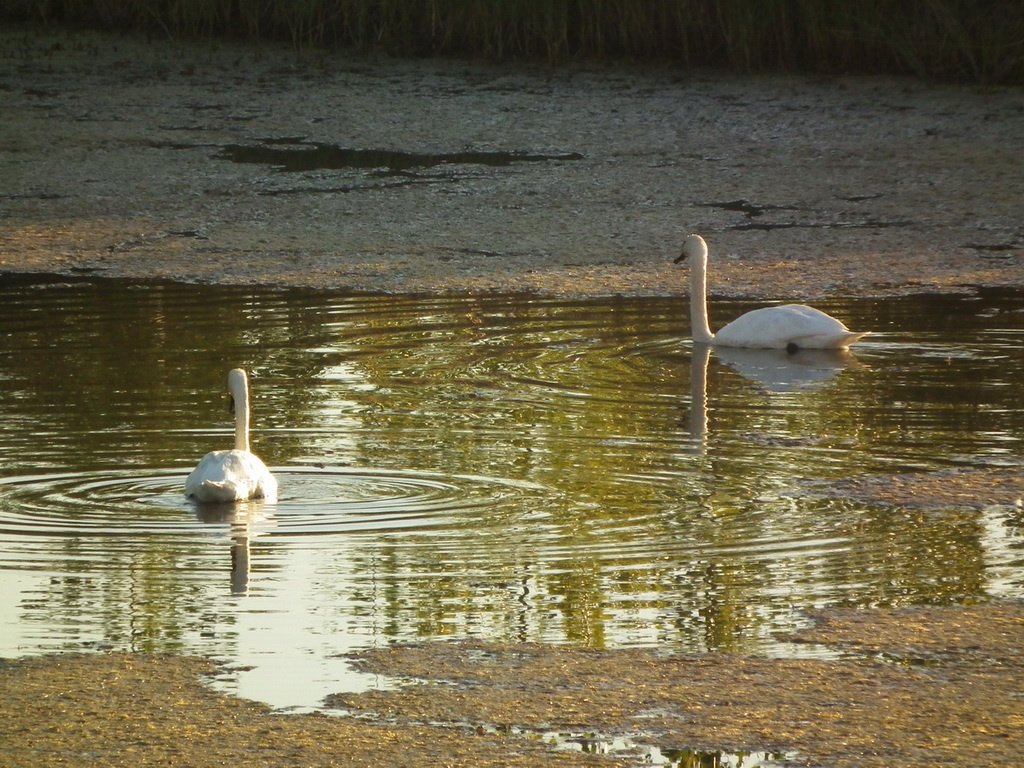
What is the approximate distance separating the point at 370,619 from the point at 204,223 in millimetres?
8488

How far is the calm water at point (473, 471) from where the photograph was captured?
502cm

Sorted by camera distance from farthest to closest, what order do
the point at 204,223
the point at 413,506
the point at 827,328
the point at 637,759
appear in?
the point at 204,223 → the point at 827,328 → the point at 413,506 → the point at 637,759

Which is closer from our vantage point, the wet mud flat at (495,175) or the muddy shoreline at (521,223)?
the muddy shoreline at (521,223)

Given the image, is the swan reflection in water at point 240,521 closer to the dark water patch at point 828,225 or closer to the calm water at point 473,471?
the calm water at point 473,471

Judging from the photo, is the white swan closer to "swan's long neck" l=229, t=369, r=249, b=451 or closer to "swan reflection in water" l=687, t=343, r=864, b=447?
"swan's long neck" l=229, t=369, r=249, b=451

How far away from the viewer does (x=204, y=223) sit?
13.1 m

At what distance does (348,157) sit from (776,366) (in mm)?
6697

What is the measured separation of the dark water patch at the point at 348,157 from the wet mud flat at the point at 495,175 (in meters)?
0.03

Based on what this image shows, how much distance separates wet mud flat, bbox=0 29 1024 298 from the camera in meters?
11.8

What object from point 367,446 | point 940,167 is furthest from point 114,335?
point 940,167

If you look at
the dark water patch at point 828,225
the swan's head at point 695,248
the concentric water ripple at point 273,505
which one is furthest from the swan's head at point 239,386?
the dark water patch at point 828,225

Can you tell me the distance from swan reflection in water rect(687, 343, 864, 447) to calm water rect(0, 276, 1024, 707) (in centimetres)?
3

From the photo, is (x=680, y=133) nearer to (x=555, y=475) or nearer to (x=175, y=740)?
(x=555, y=475)

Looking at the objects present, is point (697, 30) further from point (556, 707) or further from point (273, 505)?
point (556, 707)
